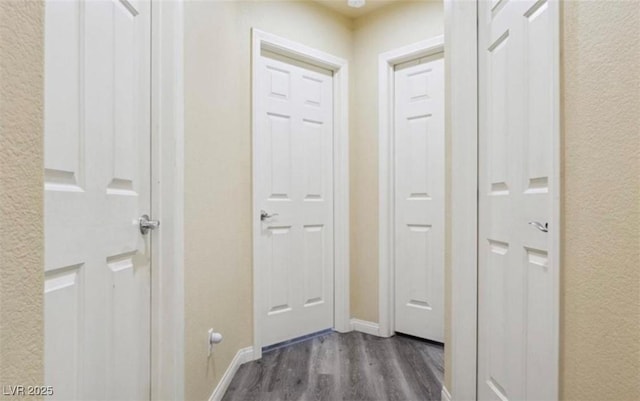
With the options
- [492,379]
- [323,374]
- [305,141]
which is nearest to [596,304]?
[492,379]

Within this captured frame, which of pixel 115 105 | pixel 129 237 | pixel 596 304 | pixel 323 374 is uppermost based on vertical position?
pixel 115 105

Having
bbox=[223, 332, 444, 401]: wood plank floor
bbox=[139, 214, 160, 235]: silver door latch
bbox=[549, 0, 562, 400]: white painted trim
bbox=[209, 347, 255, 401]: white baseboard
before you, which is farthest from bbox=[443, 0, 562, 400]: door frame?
bbox=[139, 214, 160, 235]: silver door latch

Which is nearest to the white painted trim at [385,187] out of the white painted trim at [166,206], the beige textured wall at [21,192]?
the white painted trim at [166,206]

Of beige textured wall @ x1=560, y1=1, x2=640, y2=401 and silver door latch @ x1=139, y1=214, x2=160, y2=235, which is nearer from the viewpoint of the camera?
beige textured wall @ x1=560, y1=1, x2=640, y2=401

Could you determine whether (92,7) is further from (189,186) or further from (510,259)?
(510,259)

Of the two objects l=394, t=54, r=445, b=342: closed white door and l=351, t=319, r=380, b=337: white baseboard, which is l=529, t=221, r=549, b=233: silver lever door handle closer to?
l=394, t=54, r=445, b=342: closed white door

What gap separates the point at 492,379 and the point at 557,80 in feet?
3.77

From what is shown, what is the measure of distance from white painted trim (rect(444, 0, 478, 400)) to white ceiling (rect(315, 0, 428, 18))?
3.87 feet

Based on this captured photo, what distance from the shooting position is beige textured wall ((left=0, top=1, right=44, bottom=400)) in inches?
18.2

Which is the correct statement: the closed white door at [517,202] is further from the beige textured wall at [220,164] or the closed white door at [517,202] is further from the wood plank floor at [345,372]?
the beige textured wall at [220,164]

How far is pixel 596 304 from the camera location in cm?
97

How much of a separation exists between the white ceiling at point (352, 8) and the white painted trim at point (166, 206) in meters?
1.60

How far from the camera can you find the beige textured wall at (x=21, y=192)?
1.52ft

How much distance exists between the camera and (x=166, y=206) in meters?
1.40
